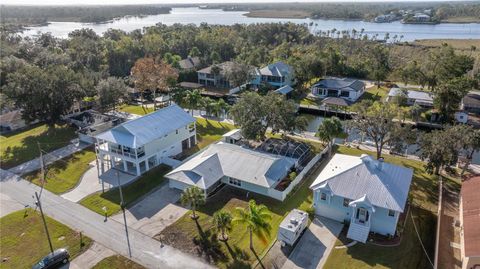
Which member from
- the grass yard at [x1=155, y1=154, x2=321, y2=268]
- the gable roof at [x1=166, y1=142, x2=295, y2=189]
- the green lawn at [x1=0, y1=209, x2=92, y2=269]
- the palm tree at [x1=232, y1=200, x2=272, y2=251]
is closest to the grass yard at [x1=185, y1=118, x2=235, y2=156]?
the gable roof at [x1=166, y1=142, x2=295, y2=189]

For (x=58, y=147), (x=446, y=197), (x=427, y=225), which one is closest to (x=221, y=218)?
(x=427, y=225)

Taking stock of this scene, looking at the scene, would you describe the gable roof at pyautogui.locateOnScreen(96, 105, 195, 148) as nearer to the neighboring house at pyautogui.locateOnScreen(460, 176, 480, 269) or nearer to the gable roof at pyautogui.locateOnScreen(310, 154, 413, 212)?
the gable roof at pyautogui.locateOnScreen(310, 154, 413, 212)

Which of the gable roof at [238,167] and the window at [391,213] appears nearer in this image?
the window at [391,213]

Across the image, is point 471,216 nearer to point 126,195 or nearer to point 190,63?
point 126,195

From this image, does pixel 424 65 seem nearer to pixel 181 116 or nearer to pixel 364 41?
pixel 364 41

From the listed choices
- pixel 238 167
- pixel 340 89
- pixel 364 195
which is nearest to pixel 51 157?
pixel 238 167

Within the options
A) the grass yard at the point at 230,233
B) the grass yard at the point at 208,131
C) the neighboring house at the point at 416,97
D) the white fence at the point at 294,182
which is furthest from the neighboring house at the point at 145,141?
the neighboring house at the point at 416,97

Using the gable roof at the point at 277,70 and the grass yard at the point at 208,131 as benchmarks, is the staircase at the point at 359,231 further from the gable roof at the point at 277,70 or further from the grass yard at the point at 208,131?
the gable roof at the point at 277,70
